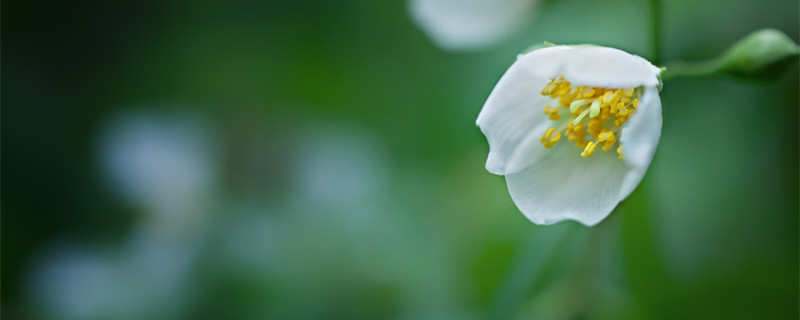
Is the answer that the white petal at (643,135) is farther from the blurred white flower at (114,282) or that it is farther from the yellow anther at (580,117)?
the blurred white flower at (114,282)

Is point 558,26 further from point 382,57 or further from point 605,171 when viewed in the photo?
point 605,171

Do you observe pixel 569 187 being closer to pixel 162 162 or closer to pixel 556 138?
pixel 556 138

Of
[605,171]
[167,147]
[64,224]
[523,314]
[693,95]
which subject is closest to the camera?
[605,171]

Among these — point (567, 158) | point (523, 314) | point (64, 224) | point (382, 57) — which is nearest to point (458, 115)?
point (382, 57)

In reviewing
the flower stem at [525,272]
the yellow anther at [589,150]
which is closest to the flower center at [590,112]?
the yellow anther at [589,150]

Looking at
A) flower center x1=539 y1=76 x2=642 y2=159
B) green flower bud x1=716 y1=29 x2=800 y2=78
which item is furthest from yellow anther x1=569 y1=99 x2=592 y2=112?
green flower bud x1=716 y1=29 x2=800 y2=78

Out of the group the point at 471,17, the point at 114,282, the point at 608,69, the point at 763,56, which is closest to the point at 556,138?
the point at 608,69
